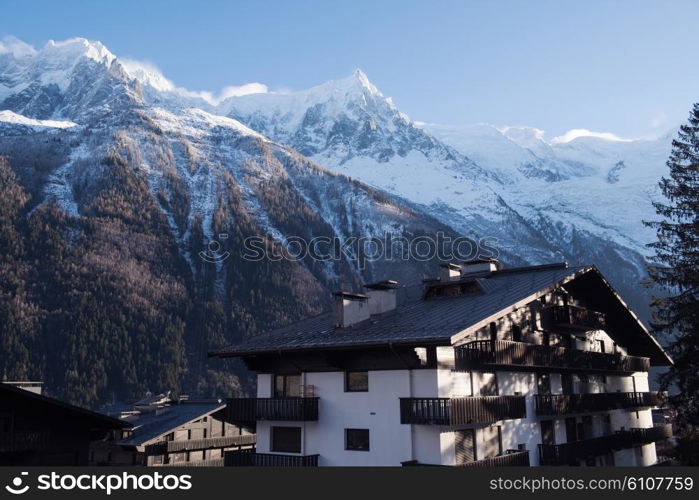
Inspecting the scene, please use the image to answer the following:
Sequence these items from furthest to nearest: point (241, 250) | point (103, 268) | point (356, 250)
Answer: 1. point (356, 250)
2. point (241, 250)
3. point (103, 268)

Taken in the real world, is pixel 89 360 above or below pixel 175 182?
below

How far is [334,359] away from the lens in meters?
28.1

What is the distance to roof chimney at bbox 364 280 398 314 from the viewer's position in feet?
104

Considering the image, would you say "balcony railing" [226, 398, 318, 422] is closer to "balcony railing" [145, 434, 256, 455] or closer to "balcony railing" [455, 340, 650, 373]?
"balcony railing" [455, 340, 650, 373]

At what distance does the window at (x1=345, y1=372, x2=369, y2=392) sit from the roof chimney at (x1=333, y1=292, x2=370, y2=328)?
2.24m

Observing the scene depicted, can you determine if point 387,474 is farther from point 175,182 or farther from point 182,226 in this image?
point 175,182

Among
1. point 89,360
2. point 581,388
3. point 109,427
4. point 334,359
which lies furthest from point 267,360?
point 89,360

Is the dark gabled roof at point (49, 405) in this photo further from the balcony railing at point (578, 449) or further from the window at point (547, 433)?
the window at point (547, 433)

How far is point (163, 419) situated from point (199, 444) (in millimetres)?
3983

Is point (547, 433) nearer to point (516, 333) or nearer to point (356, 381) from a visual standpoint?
point (516, 333)

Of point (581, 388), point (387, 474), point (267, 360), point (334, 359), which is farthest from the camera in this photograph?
point (581, 388)

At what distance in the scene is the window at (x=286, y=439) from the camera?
3006 centimetres

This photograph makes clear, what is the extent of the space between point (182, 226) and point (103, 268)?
28.8 meters

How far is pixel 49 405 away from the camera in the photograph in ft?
75.6
